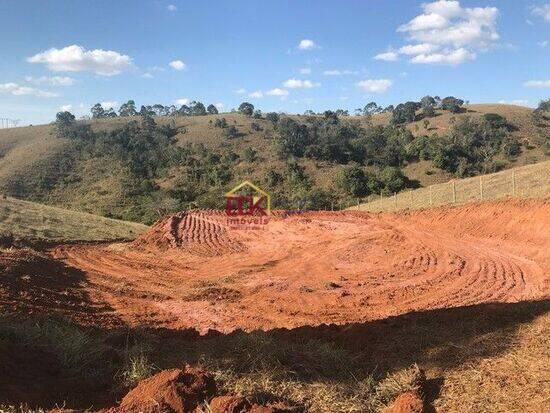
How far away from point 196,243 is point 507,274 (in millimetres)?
12585

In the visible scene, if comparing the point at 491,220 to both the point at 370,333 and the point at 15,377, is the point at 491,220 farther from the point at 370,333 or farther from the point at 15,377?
the point at 15,377

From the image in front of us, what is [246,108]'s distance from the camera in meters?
85.7

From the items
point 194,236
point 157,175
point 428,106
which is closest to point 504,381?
point 194,236

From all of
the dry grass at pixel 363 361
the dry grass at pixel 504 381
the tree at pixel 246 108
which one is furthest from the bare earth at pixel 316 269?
the tree at pixel 246 108

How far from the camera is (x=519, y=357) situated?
17.1ft

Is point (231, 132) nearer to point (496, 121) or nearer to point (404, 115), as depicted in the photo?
point (404, 115)

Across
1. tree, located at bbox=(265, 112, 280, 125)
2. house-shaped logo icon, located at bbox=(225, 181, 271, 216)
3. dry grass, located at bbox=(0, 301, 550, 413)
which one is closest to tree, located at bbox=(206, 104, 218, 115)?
tree, located at bbox=(265, 112, 280, 125)

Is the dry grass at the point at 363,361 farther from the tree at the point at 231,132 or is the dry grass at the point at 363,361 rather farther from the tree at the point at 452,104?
the tree at the point at 452,104

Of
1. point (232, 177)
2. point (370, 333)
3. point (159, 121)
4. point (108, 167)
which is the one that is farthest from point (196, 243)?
point (159, 121)

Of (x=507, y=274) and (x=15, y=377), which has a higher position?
(x=15, y=377)

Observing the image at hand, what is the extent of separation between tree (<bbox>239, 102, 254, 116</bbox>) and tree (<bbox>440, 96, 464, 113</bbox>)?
31.9 metres

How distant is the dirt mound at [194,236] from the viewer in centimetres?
2014

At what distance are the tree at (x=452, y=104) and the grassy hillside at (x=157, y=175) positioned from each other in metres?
1.49

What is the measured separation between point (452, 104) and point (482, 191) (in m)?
56.5
